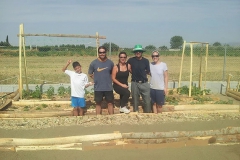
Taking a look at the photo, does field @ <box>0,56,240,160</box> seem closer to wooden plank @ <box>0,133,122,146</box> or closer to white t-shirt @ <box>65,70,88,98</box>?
wooden plank @ <box>0,133,122,146</box>

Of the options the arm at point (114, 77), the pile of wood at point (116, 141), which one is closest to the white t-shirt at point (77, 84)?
the arm at point (114, 77)

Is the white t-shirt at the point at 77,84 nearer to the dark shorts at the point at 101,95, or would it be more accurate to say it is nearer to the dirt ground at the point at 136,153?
the dark shorts at the point at 101,95

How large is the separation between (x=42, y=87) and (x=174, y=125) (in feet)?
17.7

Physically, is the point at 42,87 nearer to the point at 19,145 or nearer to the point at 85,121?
the point at 85,121

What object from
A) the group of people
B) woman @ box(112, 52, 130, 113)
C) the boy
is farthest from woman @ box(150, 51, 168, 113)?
the boy

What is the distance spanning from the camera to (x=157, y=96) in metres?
6.19

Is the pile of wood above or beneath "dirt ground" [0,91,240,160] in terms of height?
above

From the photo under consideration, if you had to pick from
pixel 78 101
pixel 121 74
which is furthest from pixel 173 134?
pixel 78 101

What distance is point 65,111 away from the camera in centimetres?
629

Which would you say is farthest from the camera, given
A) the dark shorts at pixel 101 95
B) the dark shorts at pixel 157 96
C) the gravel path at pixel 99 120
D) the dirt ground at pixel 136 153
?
the dark shorts at pixel 157 96

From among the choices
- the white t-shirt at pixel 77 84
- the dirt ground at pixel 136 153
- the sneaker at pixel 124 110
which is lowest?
the dirt ground at pixel 136 153

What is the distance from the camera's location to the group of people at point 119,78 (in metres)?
5.92

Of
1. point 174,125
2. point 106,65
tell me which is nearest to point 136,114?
point 174,125

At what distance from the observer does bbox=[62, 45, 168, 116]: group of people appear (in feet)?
19.4
